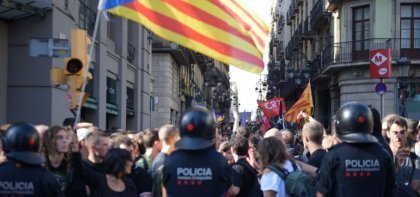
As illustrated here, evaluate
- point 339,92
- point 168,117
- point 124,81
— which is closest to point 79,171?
point 124,81

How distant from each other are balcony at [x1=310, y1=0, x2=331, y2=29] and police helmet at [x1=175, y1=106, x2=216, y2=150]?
28.6m

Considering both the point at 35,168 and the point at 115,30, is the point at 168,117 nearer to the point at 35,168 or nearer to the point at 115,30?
the point at 115,30

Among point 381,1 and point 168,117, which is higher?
point 381,1

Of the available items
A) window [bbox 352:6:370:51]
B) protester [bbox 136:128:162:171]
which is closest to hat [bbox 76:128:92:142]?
protester [bbox 136:128:162:171]

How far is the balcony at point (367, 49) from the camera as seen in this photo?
2895 centimetres

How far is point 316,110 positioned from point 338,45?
334 inches

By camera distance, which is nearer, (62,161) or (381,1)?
(62,161)

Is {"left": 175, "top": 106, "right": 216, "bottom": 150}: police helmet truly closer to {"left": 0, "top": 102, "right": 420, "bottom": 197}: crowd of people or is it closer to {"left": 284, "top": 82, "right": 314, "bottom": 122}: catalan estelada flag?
{"left": 0, "top": 102, "right": 420, "bottom": 197}: crowd of people

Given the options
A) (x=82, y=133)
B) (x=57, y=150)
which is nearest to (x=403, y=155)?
(x=57, y=150)

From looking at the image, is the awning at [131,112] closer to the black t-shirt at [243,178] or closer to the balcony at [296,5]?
the black t-shirt at [243,178]

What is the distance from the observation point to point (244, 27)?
789cm

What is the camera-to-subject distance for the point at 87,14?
63.1ft

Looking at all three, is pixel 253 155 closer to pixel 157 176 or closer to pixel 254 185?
pixel 254 185

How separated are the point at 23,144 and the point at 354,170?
2.65 m
